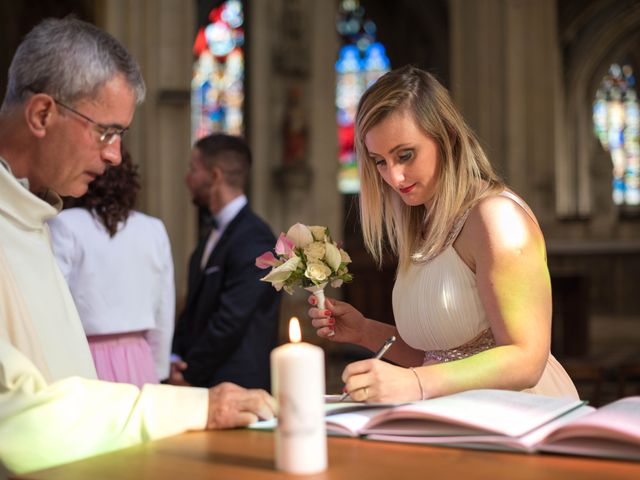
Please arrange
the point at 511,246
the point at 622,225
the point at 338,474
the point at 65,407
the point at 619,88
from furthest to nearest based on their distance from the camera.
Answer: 1. the point at 619,88
2. the point at 622,225
3. the point at 511,246
4. the point at 65,407
5. the point at 338,474

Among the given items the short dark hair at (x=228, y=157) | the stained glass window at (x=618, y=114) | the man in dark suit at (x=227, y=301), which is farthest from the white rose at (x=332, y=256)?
the stained glass window at (x=618, y=114)

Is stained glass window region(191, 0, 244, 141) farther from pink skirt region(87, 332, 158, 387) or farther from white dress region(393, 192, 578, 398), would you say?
white dress region(393, 192, 578, 398)

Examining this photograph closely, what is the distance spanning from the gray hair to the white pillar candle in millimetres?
1149

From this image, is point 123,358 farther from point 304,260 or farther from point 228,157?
point 304,260

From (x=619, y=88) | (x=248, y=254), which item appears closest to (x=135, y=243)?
(x=248, y=254)

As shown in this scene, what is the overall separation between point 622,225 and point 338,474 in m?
15.7

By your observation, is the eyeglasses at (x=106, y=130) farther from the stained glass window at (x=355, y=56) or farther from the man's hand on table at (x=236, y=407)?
the stained glass window at (x=355, y=56)

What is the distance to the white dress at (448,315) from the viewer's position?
239cm

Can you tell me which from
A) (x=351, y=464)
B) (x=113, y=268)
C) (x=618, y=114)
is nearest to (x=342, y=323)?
(x=351, y=464)

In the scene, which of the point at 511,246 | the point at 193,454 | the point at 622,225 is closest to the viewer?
the point at 193,454

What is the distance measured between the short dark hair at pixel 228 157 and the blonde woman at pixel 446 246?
7.40ft

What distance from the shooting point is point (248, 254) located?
4484 millimetres

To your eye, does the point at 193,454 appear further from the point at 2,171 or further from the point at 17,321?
the point at 2,171

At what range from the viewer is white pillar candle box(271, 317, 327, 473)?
135cm
